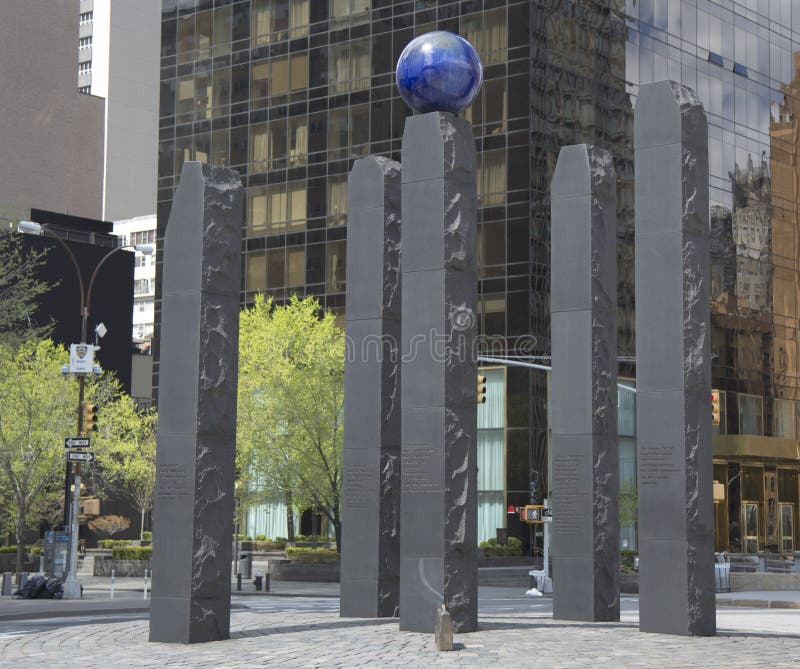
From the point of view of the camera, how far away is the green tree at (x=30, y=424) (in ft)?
175

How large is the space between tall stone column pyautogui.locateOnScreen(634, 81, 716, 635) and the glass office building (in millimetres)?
39857

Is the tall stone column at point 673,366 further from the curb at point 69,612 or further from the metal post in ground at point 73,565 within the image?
the metal post in ground at point 73,565

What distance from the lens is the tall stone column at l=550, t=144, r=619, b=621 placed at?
87.0ft

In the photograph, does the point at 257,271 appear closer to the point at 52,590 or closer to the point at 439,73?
the point at 52,590

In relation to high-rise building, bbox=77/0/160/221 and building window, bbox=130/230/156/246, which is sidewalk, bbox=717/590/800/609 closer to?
building window, bbox=130/230/156/246

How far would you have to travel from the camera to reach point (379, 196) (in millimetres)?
27859

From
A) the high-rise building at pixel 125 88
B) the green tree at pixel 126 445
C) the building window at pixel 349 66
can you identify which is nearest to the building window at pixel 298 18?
the building window at pixel 349 66

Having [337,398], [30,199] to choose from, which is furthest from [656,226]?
[30,199]

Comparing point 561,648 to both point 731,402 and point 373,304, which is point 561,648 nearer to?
point 373,304

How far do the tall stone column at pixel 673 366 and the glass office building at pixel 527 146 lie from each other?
39857 mm

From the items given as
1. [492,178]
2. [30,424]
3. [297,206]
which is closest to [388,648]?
[30,424]

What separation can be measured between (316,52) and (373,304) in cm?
5034

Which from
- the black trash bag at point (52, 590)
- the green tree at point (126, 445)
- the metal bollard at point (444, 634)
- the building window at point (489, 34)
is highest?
the building window at point (489, 34)

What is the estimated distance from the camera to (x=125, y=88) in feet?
436
